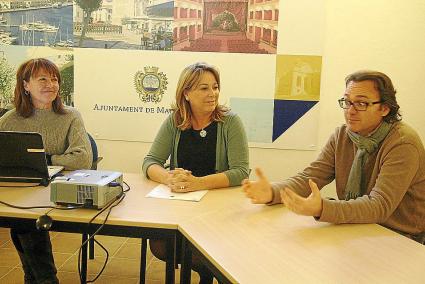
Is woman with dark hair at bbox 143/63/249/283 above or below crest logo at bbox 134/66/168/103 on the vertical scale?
below

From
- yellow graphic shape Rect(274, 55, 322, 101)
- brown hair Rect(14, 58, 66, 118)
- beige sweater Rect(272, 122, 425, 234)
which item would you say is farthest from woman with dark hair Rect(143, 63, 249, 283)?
yellow graphic shape Rect(274, 55, 322, 101)

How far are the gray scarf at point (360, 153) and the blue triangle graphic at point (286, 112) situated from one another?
1.57 m

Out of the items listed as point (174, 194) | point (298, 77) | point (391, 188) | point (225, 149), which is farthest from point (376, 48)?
point (174, 194)

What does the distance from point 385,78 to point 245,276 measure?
3.52 feet

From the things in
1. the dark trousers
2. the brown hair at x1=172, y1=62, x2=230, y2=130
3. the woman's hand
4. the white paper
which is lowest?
the dark trousers

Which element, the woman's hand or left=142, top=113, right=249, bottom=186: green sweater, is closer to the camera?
the woman's hand

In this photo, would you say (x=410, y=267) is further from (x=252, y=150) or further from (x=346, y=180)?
(x=252, y=150)

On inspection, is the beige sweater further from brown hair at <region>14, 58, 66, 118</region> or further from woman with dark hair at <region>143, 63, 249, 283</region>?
brown hair at <region>14, 58, 66, 118</region>

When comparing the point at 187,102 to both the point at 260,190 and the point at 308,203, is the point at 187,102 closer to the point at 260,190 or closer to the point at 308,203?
the point at 260,190

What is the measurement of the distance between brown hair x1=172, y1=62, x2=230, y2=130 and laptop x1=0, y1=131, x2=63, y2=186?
71 centimetres

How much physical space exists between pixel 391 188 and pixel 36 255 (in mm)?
1771

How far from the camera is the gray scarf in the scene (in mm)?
1935

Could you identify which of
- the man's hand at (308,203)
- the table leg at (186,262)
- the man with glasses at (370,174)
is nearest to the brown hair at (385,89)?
the man with glasses at (370,174)

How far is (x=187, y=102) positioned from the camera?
258 centimetres
